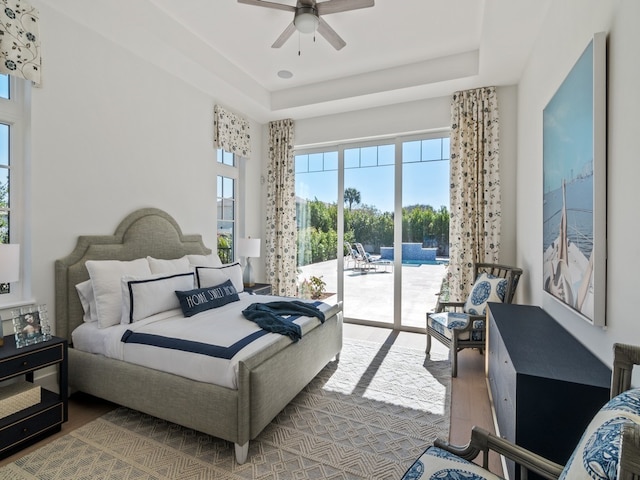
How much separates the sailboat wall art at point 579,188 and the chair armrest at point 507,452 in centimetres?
75

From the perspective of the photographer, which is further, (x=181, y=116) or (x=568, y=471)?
(x=181, y=116)

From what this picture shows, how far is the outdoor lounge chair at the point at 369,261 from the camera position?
181 inches

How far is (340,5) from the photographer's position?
238cm

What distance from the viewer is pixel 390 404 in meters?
2.52

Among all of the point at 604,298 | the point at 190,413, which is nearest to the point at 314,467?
the point at 190,413

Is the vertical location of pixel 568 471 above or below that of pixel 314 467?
above

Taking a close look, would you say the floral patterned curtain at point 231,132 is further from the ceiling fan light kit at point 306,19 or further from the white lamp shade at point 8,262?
the white lamp shade at point 8,262

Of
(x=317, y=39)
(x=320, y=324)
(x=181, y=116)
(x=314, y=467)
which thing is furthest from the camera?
(x=181, y=116)

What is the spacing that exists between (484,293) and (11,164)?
164 inches

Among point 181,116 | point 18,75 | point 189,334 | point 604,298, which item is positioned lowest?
point 189,334

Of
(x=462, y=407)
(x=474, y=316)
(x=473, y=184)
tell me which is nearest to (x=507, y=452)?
(x=462, y=407)

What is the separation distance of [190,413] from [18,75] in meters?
2.56

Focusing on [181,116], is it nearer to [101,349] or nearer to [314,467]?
[101,349]

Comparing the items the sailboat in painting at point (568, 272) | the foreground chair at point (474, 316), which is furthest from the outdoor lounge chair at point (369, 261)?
the sailboat in painting at point (568, 272)
